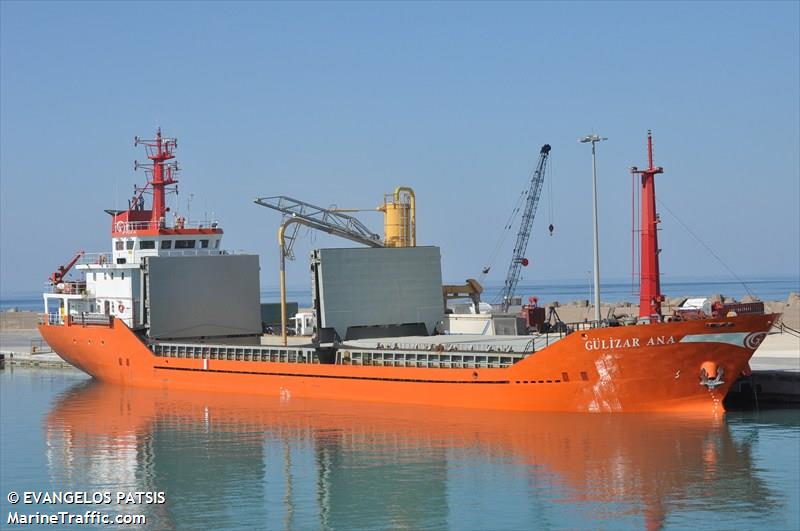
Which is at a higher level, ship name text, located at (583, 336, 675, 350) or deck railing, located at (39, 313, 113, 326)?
deck railing, located at (39, 313, 113, 326)

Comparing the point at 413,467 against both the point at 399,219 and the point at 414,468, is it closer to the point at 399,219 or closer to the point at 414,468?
the point at 414,468

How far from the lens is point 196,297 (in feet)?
152

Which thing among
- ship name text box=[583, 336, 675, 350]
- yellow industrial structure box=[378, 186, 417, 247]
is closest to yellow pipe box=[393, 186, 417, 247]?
yellow industrial structure box=[378, 186, 417, 247]

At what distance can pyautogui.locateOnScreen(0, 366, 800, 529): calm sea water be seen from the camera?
23891mm

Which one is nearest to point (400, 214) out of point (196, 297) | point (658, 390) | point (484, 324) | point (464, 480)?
point (484, 324)

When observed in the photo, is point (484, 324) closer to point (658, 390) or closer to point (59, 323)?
point (658, 390)

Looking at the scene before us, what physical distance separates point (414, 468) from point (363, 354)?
12005 millimetres

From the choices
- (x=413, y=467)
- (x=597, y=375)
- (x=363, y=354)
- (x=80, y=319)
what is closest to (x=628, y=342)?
(x=597, y=375)

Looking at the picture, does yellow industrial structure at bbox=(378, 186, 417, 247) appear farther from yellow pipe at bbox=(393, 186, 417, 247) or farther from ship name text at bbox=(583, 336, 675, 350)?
ship name text at bbox=(583, 336, 675, 350)

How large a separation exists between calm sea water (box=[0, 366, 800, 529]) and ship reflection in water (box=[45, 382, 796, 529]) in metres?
0.06

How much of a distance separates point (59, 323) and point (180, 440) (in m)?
21.4

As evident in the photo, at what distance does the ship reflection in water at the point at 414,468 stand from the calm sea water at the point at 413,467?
63 mm

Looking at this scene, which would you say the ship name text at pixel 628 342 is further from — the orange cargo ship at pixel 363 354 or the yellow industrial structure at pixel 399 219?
the yellow industrial structure at pixel 399 219

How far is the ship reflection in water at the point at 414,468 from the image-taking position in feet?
78.5
